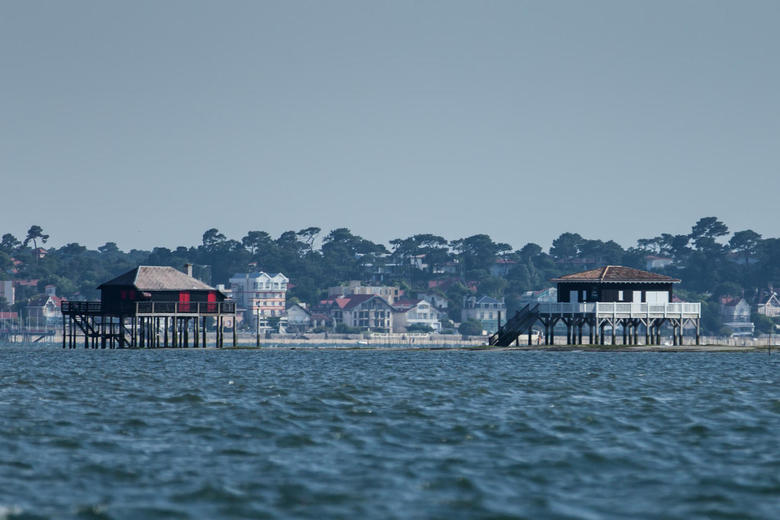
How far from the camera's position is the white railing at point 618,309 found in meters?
85.8

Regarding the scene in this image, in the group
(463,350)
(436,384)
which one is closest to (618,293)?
(463,350)

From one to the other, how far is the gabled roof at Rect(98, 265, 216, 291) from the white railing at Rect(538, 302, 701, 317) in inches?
1029

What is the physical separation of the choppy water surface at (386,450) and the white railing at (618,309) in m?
41.6

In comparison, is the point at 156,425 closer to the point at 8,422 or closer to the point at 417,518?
the point at 8,422

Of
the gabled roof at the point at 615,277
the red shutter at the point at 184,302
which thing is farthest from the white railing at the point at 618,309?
the red shutter at the point at 184,302

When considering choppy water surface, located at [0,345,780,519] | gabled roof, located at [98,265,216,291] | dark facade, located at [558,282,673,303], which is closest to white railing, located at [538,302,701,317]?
dark facade, located at [558,282,673,303]

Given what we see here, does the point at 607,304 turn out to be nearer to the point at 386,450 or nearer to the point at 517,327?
the point at 517,327

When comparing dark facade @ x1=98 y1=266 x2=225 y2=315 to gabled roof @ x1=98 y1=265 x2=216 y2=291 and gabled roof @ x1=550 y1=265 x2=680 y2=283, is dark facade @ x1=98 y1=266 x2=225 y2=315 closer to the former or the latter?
gabled roof @ x1=98 y1=265 x2=216 y2=291

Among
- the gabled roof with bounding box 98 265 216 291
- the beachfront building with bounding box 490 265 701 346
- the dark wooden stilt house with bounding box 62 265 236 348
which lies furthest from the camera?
the gabled roof with bounding box 98 265 216 291

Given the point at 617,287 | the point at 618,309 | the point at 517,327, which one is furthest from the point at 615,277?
the point at 517,327

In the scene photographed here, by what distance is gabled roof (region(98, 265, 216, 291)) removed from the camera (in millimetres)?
89188

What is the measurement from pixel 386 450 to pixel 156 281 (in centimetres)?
6867

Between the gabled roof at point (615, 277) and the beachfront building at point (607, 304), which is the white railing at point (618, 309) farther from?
the gabled roof at point (615, 277)

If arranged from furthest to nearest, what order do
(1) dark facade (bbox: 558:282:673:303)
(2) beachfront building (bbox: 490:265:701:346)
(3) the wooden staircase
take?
1. (1) dark facade (bbox: 558:282:673:303)
2. (3) the wooden staircase
3. (2) beachfront building (bbox: 490:265:701:346)
